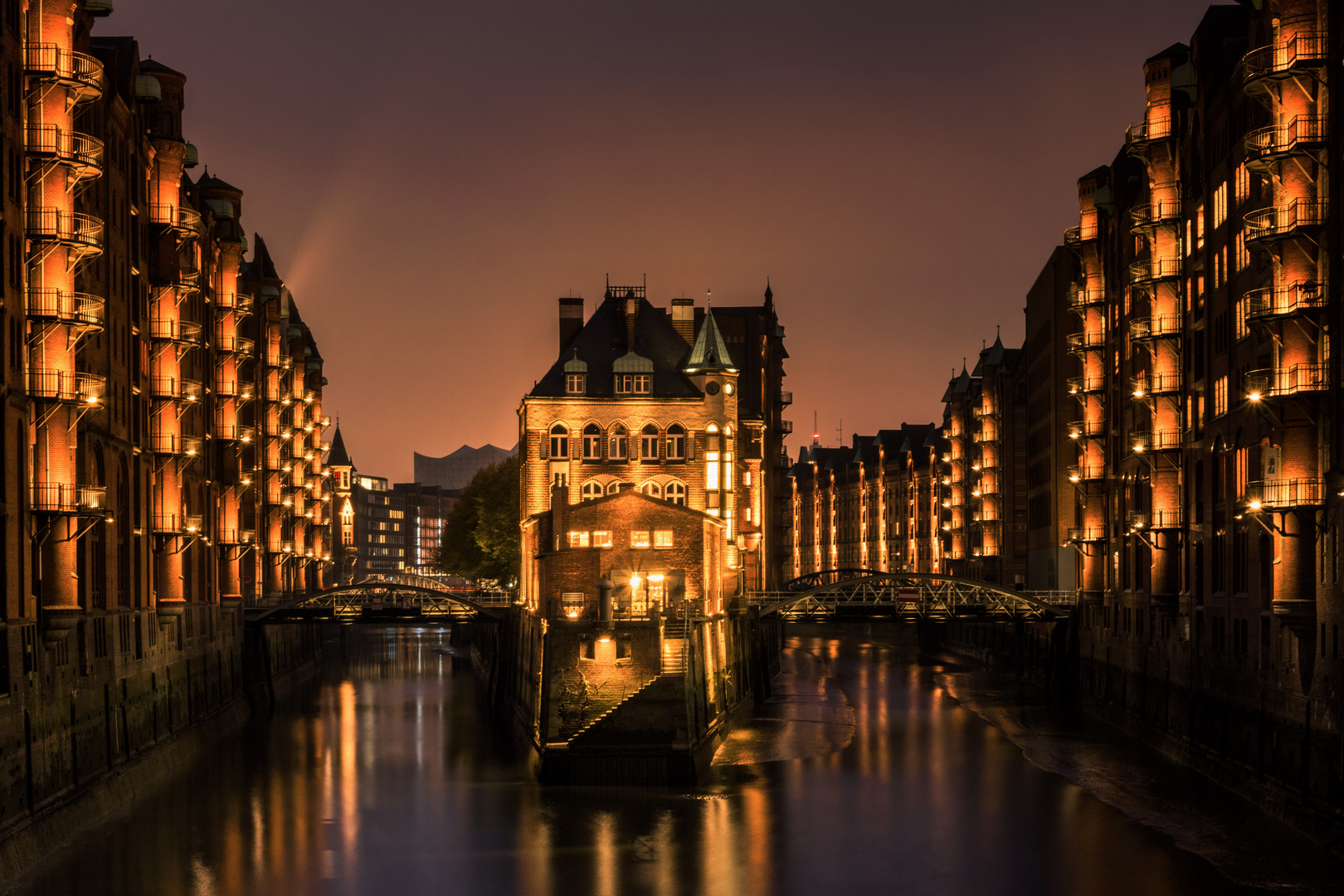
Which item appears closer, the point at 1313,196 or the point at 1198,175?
the point at 1313,196

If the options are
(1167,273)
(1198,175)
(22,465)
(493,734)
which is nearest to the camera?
(22,465)

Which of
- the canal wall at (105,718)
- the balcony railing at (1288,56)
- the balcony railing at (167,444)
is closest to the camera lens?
the canal wall at (105,718)

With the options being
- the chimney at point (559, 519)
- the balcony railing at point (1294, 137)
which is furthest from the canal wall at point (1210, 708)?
the chimney at point (559, 519)

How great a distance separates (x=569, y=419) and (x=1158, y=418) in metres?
33.3

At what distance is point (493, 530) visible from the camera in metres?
123

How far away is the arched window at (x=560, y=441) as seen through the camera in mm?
92606

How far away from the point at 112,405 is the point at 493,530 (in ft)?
199

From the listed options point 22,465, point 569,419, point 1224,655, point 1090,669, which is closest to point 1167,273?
point 1224,655

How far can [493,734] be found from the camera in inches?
3169

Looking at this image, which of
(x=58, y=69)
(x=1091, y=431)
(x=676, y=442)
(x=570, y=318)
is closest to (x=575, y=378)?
(x=676, y=442)

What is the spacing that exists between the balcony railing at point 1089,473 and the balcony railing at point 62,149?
5519 cm

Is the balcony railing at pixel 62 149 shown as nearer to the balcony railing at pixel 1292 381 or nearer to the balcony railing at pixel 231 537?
the balcony railing at pixel 1292 381

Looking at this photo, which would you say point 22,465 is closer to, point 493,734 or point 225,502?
point 493,734

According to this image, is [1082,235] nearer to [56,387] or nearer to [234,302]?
[234,302]
